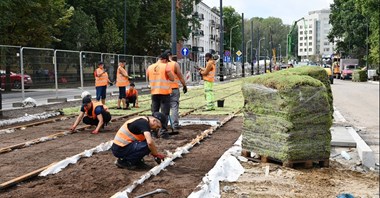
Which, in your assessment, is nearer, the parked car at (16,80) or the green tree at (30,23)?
the parked car at (16,80)

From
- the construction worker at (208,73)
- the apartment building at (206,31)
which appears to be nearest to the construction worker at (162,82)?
the construction worker at (208,73)

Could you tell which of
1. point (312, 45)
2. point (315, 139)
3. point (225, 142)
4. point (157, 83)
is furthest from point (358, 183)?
point (157, 83)

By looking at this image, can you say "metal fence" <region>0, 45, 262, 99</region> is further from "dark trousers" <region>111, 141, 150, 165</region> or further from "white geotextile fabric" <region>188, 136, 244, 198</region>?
"white geotextile fabric" <region>188, 136, 244, 198</region>

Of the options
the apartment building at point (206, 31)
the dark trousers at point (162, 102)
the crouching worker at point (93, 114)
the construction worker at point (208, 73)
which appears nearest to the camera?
the dark trousers at point (162, 102)

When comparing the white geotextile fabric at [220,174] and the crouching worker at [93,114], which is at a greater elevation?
the crouching worker at [93,114]

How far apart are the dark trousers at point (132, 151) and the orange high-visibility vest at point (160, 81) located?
3277mm

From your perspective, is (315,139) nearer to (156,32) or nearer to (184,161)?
(184,161)

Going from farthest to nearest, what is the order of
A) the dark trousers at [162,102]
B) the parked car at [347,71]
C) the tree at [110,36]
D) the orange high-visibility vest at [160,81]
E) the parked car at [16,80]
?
the parked car at [347,71], the tree at [110,36], the parked car at [16,80], the dark trousers at [162,102], the orange high-visibility vest at [160,81]

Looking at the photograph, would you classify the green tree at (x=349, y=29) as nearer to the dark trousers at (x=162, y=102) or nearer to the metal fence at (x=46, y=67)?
the metal fence at (x=46, y=67)

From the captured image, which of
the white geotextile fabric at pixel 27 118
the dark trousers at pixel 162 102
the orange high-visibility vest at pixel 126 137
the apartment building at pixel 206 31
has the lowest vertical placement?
the white geotextile fabric at pixel 27 118

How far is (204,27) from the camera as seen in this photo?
109m

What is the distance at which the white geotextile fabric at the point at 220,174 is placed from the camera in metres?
5.64

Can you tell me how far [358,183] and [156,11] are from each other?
49.5 metres

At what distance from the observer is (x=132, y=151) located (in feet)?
23.3
